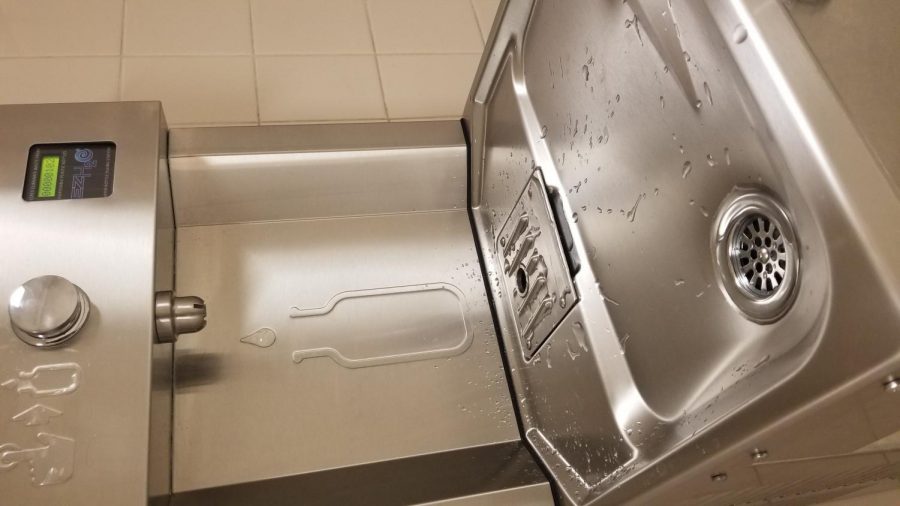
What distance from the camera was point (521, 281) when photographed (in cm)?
86

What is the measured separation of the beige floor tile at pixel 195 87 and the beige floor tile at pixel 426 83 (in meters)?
0.22

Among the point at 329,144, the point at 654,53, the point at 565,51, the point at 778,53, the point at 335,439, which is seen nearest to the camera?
the point at 778,53

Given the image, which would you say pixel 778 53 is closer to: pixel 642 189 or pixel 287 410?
pixel 642 189

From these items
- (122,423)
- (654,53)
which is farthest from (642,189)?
(122,423)

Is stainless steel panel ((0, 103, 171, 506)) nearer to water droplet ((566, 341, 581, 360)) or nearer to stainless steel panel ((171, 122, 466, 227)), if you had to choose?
stainless steel panel ((171, 122, 466, 227))

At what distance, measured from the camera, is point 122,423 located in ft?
2.14

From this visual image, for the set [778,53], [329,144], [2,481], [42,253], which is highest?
[329,144]

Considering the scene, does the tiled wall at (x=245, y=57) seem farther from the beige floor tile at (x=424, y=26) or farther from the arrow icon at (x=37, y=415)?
the arrow icon at (x=37, y=415)

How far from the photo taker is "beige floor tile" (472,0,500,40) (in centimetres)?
124

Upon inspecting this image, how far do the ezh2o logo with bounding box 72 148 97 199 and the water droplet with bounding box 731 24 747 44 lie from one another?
0.66 m

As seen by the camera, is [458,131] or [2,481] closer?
[2,481]

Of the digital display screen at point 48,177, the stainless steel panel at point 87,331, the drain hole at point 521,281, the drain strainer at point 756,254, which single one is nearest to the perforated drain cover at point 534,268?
the drain hole at point 521,281

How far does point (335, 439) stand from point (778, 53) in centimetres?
62

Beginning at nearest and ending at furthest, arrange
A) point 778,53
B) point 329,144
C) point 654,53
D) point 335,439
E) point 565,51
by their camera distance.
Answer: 1. point 778,53
2. point 654,53
3. point 565,51
4. point 335,439
5. point 329,144
